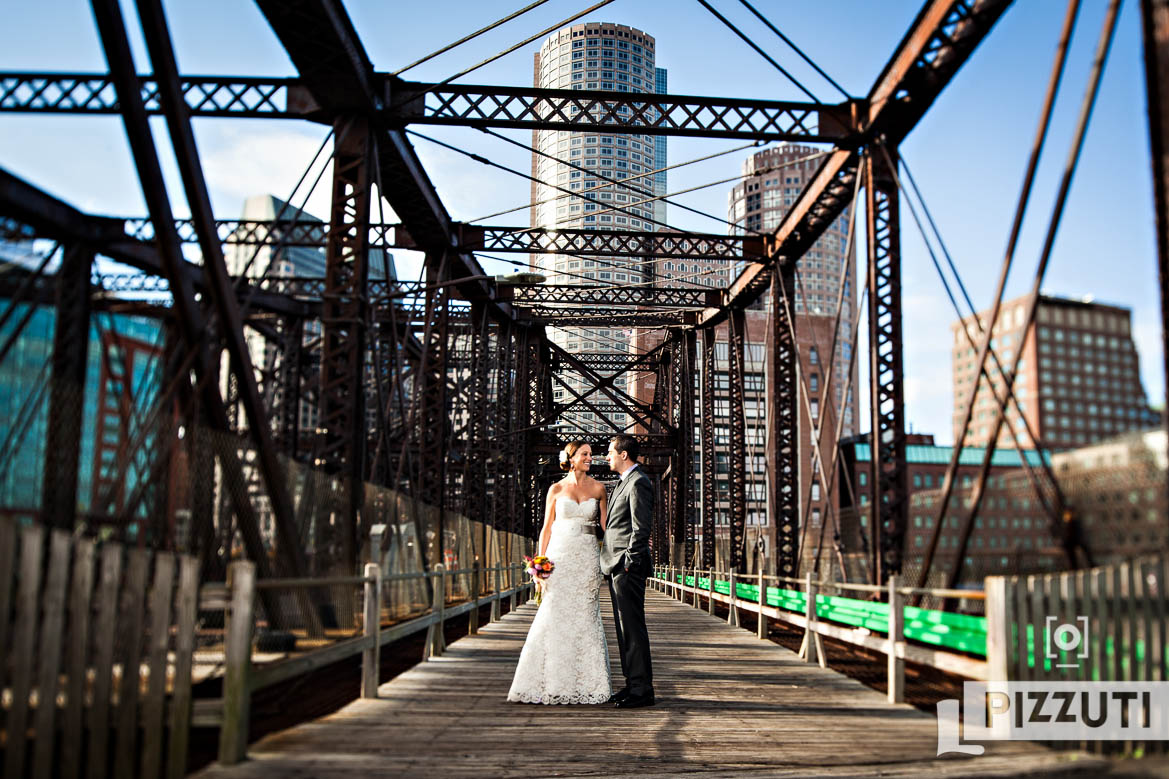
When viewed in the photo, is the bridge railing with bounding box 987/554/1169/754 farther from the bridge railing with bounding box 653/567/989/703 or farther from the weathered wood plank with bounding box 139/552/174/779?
the weathered wood plank with bounding box 139/552/174/779

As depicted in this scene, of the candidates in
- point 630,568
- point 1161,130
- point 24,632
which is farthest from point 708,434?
point 24,632

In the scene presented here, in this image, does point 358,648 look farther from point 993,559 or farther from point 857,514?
point 857,514

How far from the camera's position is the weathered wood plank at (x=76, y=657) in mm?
3861

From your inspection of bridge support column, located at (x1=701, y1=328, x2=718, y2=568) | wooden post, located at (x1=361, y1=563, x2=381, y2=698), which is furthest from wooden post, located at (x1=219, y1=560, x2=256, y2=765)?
bridge support column, located at (x1=701, y1=328, x2=718, y2=568)

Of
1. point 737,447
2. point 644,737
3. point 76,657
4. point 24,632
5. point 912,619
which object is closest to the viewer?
point 24,632

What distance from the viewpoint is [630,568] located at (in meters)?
7.99

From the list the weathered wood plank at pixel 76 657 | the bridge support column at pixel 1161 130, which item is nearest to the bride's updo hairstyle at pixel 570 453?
the bridge support column at pixel 1161 130

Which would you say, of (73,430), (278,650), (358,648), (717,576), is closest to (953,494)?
(358,648)

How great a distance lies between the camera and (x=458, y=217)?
71.7 ft

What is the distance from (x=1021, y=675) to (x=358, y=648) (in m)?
4.62

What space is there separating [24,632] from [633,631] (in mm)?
4905

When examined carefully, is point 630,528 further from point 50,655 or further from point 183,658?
point 50,655

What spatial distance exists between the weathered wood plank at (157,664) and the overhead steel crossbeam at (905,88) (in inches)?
385

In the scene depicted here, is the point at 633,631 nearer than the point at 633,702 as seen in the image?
No
